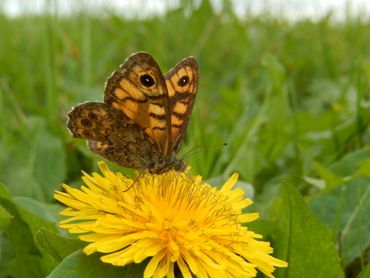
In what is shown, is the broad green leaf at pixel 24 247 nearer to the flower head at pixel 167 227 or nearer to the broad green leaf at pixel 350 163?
the flower head at pixel 167 227

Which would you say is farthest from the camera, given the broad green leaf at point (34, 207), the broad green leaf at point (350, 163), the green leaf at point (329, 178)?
the broad green leaf at point (350, 163)

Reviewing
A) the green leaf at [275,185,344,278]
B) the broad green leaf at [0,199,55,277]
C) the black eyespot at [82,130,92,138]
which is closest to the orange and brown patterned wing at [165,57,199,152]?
the black eyespot at [82,130,92,138]

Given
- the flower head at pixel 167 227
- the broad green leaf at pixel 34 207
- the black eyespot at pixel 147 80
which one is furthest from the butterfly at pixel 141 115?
the broad green leaf at pixel 34 207

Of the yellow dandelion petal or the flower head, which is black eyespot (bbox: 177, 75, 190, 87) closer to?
the flower head

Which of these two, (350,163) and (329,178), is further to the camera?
(350,163)

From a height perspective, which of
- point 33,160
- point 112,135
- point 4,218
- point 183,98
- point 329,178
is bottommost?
point 33,160

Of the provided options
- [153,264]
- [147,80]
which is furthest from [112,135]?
[153,264]

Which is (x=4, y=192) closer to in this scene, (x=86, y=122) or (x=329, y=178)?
(x=86, y=122)
